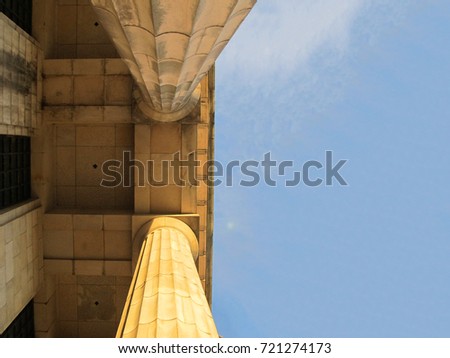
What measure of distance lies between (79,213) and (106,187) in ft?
6.76

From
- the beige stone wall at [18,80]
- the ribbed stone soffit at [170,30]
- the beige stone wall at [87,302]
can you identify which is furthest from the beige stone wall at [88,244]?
the ribbed stone soffit at [170,30]

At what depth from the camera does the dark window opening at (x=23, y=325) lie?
1670 cm

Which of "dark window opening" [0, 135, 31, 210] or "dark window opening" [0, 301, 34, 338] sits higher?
"dark window opening" [0, 135, 31, 210]

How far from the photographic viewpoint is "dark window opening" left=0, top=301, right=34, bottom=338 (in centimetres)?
1670

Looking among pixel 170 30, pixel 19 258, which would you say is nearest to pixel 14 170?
pixel 19 258

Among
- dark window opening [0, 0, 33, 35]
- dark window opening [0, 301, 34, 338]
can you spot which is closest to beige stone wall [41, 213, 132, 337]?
dark window opening [0, 301, 34, 338]

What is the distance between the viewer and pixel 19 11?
16969 millimetres

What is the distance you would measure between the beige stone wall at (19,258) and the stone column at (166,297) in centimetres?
551

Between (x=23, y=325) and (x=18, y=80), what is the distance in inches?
449

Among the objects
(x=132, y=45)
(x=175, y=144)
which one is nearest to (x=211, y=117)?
(x=175, y=144)

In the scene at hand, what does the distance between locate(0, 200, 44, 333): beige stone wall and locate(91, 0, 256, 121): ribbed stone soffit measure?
10.1 metres

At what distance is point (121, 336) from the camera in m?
8.39

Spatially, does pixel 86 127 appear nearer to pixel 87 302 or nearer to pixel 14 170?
pixel 14 170

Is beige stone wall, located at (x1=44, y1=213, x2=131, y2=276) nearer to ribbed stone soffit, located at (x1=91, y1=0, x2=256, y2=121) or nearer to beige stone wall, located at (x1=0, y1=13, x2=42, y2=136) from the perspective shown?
beige stone wall, located at (x1=0, y1=13, x2=42, y2=136)
